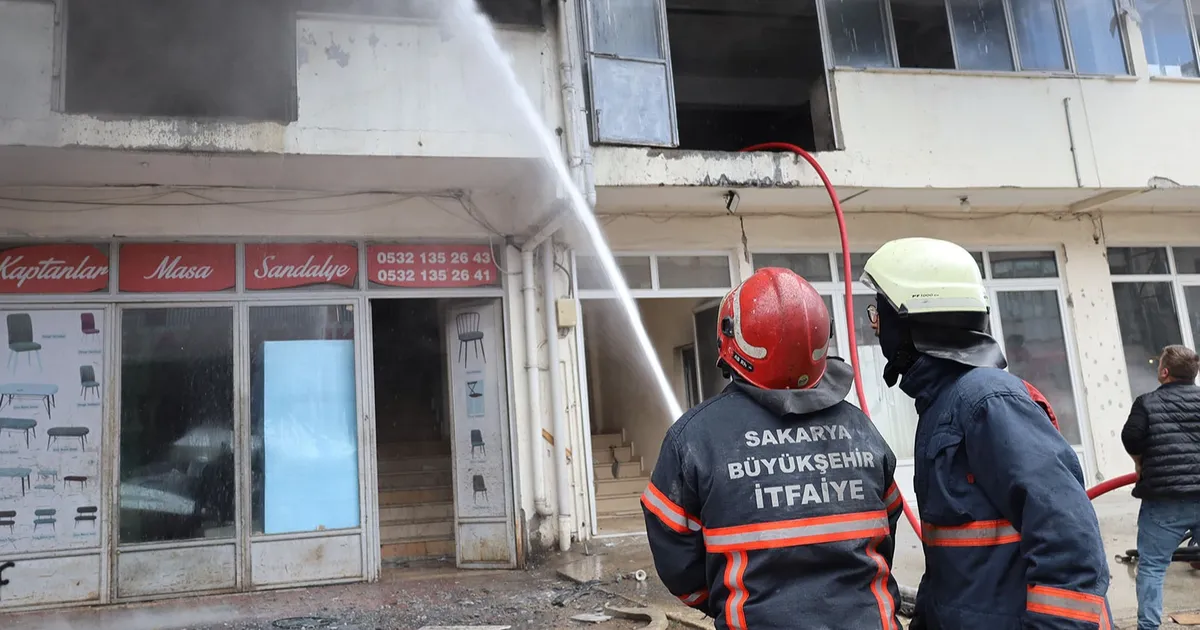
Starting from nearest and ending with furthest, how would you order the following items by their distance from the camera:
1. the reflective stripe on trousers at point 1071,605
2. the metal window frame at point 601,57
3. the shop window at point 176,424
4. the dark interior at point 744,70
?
the reflective stripe on trousers at point 1071,605, the shop window at point 176,424, the metal window frame at point 601,57, the dark interior at point 744,70

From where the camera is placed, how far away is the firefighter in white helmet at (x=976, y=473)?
1.72 m

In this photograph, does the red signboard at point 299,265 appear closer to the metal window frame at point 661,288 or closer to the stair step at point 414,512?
the metal window frame at point 661,288

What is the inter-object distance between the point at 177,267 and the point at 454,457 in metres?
3.09

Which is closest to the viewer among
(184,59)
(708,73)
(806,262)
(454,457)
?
(184,59)

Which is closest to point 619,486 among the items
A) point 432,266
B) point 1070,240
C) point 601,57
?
point 432,266

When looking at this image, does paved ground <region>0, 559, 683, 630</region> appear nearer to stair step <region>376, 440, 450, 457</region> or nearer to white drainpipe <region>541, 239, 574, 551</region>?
white drainpipe <region>541, 239, 574, 551</region>

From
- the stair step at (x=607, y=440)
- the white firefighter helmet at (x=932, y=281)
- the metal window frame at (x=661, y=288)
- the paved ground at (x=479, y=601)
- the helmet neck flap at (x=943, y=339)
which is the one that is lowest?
the paved ground at (x=479, y=601)

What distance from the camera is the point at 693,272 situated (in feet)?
29.5

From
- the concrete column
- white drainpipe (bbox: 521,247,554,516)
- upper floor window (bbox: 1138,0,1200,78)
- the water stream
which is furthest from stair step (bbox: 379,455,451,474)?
upper floor window (bbox: 1138,0,1200,78)

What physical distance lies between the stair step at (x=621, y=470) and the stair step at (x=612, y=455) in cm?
15

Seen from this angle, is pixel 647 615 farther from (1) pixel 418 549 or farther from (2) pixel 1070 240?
(2) pixel 1070 240

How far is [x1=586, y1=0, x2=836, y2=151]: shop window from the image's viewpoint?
7934 mm

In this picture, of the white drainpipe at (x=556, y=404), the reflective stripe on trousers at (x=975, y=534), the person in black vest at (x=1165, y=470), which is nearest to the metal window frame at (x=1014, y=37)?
the white drainpipe at (x=556, y=404)

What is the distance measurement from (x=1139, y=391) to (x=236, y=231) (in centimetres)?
1037
